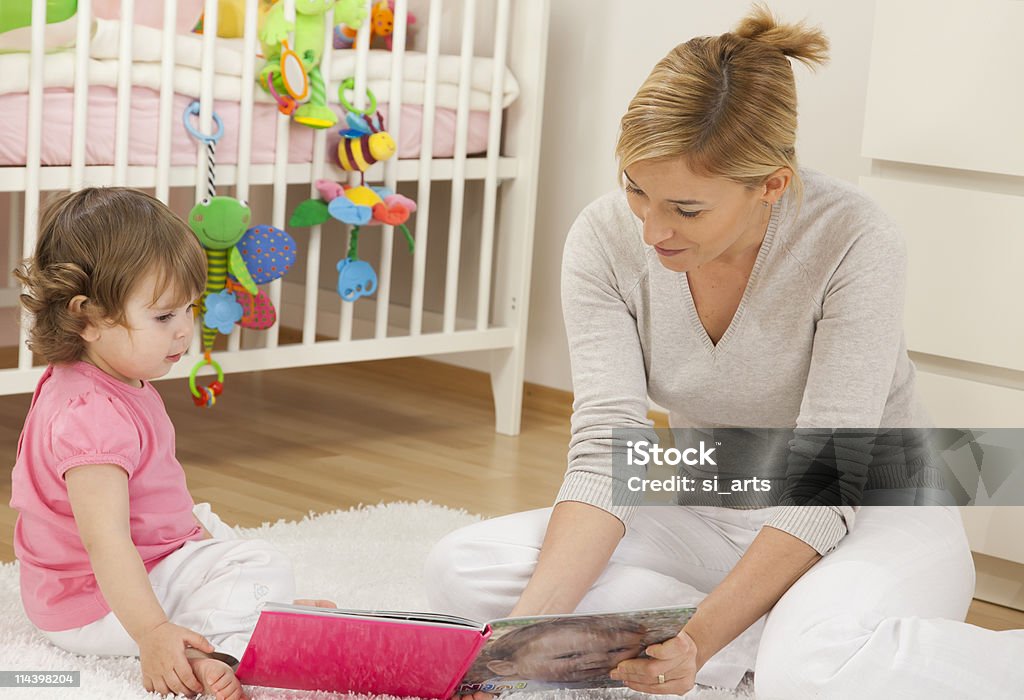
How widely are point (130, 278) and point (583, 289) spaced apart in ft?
1.44

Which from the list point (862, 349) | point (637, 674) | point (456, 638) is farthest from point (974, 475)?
point (456, 638)

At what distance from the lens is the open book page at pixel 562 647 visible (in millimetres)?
1076

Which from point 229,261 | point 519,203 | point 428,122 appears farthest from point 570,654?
point 519,203

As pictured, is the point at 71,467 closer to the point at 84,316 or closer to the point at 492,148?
the point at 84,316

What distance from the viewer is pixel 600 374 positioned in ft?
4.46

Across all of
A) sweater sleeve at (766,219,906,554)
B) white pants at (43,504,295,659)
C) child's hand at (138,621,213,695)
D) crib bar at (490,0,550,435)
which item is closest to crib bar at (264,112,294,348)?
crib bar at (490,0,550,435)

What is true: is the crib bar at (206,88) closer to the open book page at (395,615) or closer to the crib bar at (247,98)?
the crib bar at (247,98)

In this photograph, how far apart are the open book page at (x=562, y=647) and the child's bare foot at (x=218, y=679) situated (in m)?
0.20

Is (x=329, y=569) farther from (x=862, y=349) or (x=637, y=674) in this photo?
(x=862, y=349)

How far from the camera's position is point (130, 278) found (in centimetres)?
125

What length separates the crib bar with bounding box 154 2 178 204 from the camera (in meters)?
1.95

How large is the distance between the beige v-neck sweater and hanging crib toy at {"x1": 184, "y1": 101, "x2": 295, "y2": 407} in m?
0.78

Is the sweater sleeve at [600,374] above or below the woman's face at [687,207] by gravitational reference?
below

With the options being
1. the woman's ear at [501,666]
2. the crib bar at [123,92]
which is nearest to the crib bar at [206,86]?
the crib bar at [123,92]
